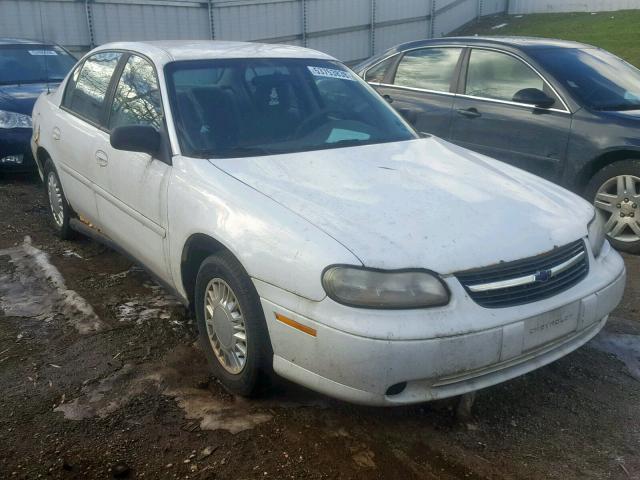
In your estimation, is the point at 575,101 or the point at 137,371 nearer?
the point at 137,371

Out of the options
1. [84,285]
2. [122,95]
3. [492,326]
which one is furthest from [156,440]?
[122,95]

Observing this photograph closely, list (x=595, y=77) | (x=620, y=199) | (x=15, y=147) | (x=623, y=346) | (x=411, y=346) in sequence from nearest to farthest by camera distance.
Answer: (x=411, y=346)
(x=623, y=346)
(x=620, y=199)
(x=595, y=77)
(x=15, y=147)

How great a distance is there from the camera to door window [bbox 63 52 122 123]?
4797 mm

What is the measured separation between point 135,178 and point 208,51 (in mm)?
961

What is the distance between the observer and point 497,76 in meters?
6.43

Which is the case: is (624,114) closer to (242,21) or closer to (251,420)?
(251,420)

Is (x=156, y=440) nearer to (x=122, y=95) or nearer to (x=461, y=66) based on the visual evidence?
(x=122, y=95)

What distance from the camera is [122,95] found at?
4.54 metres

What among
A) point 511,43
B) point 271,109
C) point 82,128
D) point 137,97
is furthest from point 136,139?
point 511,43

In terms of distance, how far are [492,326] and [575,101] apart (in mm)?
3611

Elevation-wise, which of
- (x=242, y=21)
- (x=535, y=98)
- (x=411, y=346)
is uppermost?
(x=242, y=21)

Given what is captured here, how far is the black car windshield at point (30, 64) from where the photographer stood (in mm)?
8531

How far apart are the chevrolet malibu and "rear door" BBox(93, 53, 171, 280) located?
15 millimetres

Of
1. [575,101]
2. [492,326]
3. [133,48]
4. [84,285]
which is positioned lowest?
[84,285]
